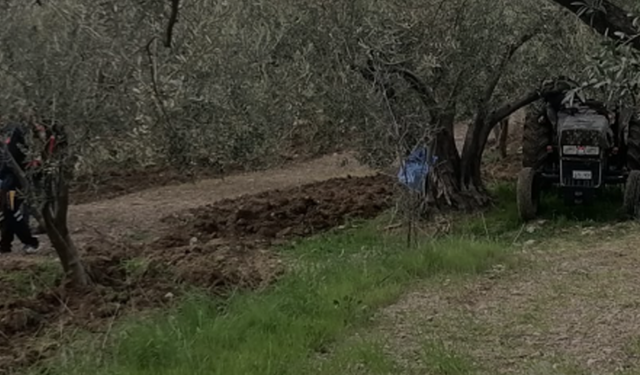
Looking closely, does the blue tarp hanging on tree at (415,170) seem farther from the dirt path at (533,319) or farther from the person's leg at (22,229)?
the person's leg at (22,229)

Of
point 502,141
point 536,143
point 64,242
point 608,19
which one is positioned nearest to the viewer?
point 608,19

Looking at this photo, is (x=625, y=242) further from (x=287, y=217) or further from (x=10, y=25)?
(x=10, y=25)

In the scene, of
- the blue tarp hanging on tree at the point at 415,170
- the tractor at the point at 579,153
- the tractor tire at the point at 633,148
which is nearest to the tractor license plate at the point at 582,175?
the tractor at the point at 579,153

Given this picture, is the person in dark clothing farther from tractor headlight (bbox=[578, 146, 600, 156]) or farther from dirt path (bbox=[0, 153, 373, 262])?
tractor headlight (bbox=[578, 146, 600, 156])

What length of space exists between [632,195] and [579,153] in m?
0.73

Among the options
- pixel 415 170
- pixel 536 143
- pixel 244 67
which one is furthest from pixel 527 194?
pixel 244 67

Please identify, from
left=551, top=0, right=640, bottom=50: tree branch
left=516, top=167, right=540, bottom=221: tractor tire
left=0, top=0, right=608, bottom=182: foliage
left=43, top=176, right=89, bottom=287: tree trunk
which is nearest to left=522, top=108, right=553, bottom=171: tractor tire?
left=516, top=167, right=540, bottom=221: tractor tire

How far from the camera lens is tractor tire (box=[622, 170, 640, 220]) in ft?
33.8

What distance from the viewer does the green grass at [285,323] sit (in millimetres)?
5516

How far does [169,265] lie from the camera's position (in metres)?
8.93

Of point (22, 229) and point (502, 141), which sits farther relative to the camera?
point (502, 141)

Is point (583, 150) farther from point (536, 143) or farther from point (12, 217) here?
point (12, 217)

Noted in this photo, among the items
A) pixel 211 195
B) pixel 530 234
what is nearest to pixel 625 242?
pixel 530 234

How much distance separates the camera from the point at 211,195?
15.2 metres
